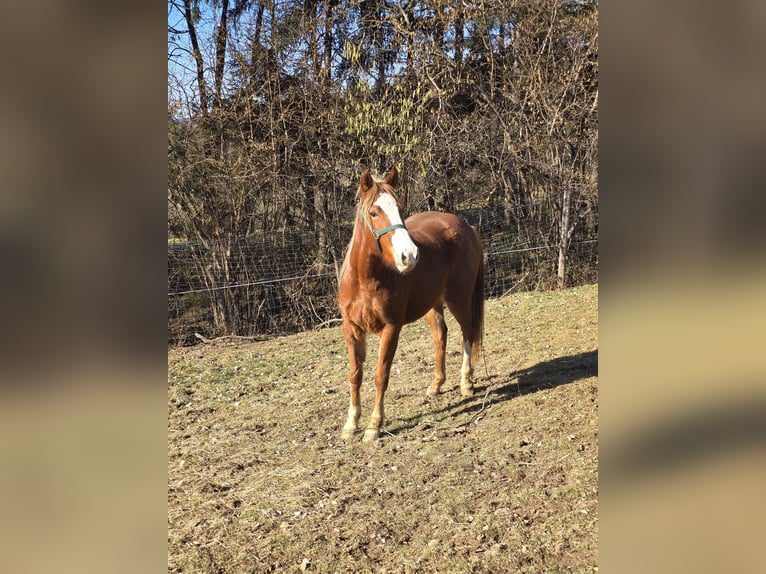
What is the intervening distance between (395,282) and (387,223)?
0.58 meters

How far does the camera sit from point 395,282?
3.63 metres

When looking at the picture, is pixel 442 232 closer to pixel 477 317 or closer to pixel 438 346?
pixel 477 317

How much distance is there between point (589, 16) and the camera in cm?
841

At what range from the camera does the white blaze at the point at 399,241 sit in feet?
9.98

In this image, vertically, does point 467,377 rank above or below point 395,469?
above

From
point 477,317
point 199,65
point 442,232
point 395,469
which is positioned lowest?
point 395,469

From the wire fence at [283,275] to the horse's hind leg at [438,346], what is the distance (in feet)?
10.9
